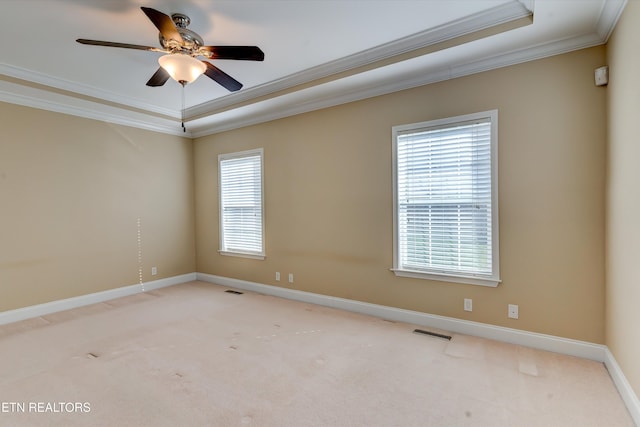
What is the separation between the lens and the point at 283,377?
244 cm

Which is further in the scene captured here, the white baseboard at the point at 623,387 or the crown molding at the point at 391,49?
the crown molding at the point at 391,49

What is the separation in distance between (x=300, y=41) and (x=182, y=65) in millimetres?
1084

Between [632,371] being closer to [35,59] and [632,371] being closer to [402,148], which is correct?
[402,148]

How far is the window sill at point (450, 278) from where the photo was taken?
3.02 meters

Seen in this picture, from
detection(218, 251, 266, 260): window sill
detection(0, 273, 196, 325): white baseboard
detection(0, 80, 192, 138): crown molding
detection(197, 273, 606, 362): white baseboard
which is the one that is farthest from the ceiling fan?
detection(0, 273, 196, 325): white baseboard

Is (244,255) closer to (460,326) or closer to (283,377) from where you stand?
(283,377)

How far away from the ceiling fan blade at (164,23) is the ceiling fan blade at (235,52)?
24 centimetres

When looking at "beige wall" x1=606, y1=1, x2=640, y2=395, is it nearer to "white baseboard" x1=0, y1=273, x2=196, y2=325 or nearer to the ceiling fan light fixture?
the ceiling fan light fixture

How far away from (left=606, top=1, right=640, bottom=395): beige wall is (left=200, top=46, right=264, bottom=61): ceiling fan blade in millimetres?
2426

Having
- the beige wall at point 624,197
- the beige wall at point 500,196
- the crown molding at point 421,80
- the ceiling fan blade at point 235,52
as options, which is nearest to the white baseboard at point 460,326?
the beige wall at point 500,196

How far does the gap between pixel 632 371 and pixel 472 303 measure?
1.22 meters

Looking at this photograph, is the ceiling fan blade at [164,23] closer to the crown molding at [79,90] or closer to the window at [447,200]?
the window at [447,200]

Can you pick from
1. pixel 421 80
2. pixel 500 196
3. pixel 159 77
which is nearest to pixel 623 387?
pixel 500 196

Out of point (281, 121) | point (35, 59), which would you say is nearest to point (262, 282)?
point (281, 121)
